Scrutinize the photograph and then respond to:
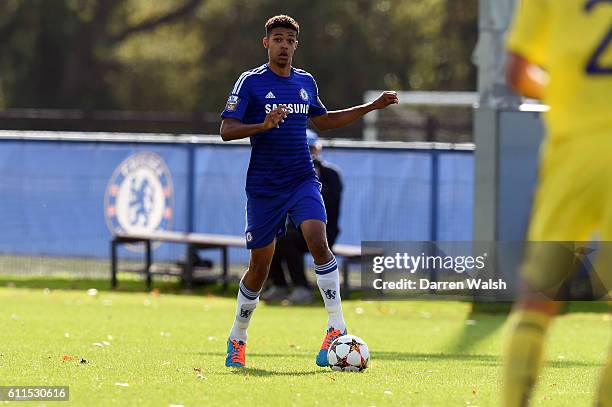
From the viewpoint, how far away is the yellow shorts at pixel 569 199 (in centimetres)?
542

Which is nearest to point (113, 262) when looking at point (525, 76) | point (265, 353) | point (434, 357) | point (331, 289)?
point (265, 353)

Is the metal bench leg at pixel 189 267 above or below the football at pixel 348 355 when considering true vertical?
above

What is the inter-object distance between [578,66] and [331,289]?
4681 mm

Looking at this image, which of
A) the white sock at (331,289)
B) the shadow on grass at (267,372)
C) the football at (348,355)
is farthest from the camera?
the white sock at (331,289)

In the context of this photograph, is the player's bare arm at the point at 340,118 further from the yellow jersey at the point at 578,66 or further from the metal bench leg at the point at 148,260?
the metal bench leg at the point at 148,260

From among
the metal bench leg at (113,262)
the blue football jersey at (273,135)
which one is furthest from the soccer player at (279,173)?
the metal bench leg at (113,262)

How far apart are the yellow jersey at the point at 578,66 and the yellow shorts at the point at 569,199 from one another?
0.07 meters

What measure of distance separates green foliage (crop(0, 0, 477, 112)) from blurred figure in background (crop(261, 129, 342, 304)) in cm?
3248

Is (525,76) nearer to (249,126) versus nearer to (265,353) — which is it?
(249,126)

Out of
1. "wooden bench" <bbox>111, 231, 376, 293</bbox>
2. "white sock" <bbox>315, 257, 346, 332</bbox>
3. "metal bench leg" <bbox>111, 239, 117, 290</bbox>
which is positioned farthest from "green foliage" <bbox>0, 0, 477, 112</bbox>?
"white sock" <bbox>315, 257, 346, 332</bbox>

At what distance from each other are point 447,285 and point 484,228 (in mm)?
852

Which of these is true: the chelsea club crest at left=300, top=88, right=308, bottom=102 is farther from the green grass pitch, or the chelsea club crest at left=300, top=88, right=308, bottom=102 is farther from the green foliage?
the green foliage

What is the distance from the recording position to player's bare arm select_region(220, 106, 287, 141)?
915 centimetres

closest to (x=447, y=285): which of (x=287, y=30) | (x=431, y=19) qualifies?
(x=287, y=30)
